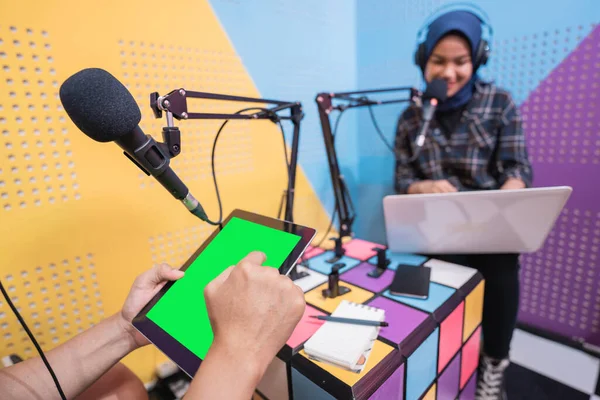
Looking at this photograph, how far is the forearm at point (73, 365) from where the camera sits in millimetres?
636

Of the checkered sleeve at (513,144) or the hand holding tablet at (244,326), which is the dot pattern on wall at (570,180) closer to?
the checkered sleeve at (513,144)

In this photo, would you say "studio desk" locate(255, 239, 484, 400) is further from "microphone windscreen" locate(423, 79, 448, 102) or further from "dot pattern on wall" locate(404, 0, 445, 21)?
"dot pattern on wall" locate(404, 0, 445, 21)

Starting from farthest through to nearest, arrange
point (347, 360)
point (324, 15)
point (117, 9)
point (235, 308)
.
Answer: point (324, 15)
point (117, 9)
point (347, 360)
point (235, 308)

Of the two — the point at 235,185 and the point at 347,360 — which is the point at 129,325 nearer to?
the point at 347,360

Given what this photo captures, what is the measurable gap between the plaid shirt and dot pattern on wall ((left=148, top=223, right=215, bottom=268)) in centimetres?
89

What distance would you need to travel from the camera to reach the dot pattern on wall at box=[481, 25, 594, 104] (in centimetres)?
125

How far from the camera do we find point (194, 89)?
108cm

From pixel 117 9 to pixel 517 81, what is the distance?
5.14ft

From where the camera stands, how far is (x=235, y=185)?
1240 millimetres

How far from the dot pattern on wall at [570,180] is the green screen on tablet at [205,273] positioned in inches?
52.9

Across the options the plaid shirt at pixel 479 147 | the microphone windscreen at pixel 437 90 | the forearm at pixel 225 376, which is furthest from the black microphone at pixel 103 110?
the plaid shirt at pixel 479 147

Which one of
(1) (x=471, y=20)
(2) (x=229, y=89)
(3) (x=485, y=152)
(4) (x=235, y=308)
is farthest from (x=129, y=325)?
(1) (x=471, y=20)

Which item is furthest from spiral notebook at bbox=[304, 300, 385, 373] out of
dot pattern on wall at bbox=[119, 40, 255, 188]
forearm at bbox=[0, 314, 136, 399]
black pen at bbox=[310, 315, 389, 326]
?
dot pattern on wall at bbox=[119, 40, 255, 188]

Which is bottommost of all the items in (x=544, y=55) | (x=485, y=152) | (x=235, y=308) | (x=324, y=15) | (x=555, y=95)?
(x=235, y=308)
